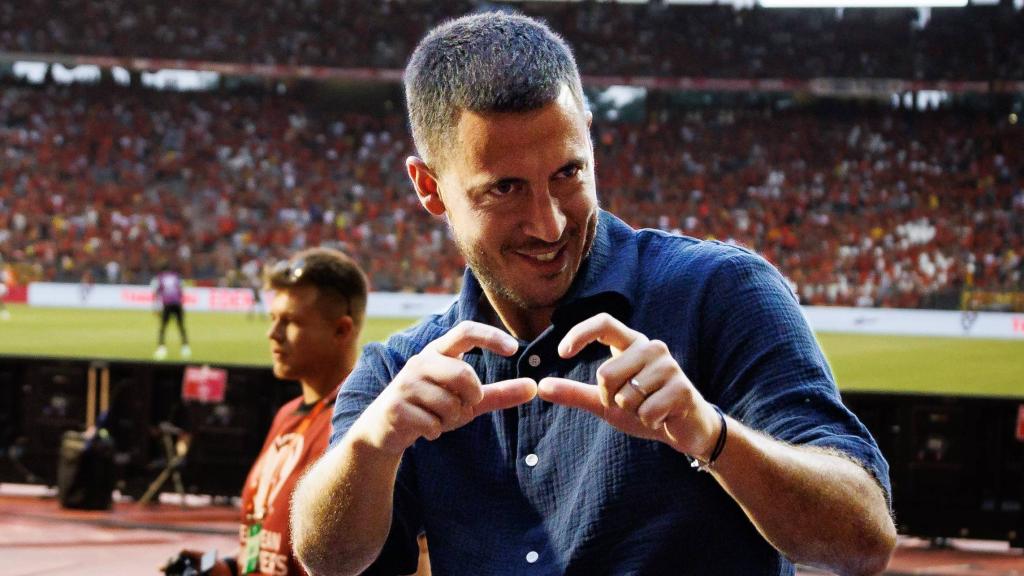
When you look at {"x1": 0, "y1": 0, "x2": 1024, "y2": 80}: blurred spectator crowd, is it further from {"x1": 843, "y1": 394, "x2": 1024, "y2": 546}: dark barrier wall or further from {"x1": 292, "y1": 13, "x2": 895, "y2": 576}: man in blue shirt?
{"x1": 292, "y1": 13, "x2": 895, "y2": 576}: man in blue shirt

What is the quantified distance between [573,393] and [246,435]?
31.7 feet

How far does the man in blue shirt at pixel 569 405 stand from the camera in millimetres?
1532

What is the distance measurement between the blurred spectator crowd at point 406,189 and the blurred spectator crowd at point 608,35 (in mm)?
1525

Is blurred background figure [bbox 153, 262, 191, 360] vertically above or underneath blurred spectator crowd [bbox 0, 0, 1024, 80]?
underneath

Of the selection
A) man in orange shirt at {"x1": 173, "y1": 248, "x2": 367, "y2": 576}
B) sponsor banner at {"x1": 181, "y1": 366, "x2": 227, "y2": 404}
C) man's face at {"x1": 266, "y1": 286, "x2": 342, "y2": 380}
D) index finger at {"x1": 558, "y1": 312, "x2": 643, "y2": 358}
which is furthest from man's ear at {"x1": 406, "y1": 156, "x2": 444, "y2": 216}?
sponsor banner at {"x1": 181, "y1": 366, "x2": 227, "y2": 404}

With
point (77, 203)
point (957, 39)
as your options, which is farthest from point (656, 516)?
point (957, 39)

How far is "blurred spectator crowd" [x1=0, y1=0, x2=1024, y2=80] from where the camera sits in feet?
120

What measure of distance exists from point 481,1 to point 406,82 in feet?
128

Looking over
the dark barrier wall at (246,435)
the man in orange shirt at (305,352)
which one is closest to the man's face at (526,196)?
the man in orange shirt at (305,352)

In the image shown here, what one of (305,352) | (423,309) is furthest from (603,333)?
(423,309)

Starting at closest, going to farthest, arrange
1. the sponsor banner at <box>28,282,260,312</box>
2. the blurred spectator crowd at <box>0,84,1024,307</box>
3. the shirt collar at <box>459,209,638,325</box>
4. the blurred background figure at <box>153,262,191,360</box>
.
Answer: the shirt collar at <box>459,209,638,325</box>
the blurred background figure at <box>153,262,191,360</box>
the sponsor banner at <box>28,282,260,312</box>
the blurred spectator crowd at <box>0,84,1024,307</box>

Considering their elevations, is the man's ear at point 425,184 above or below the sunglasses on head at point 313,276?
above

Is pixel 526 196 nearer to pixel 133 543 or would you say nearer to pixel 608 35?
pixel 133 543

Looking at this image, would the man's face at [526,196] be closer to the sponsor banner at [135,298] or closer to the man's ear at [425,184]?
the man's ear at [425,184]
